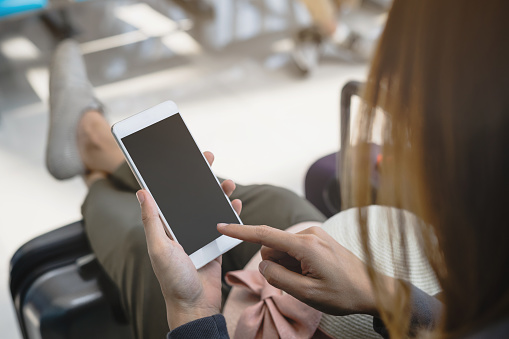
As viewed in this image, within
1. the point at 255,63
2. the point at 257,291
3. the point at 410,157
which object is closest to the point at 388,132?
the point at 410,157

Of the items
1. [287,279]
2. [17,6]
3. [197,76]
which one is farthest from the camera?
[197,76]

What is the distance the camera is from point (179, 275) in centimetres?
68

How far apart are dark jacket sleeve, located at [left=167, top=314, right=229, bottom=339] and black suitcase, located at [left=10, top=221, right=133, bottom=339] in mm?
326

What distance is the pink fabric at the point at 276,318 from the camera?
72cm

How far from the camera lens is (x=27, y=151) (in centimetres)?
186

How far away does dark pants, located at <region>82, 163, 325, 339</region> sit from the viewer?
0.83m

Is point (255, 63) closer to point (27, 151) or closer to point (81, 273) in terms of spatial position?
point (27, 151)

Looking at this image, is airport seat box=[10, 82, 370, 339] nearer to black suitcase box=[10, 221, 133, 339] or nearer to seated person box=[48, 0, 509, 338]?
black suitcase box=[10, 221, 133, 339]

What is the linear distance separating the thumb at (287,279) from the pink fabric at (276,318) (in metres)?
0.11

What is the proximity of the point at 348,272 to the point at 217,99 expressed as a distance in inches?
61.7

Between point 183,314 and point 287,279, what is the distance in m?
0.16

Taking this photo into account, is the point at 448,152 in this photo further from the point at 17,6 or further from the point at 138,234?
the point at 17,6

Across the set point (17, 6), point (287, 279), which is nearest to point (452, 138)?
point (287, 279)

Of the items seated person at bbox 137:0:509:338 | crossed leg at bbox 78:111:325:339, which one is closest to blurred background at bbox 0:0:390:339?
crossed leg at bbox 78:111:325:339
